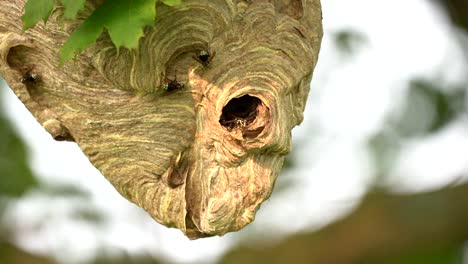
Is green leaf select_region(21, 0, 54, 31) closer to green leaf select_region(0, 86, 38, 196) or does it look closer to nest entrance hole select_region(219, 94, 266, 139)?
nest entrance hole select_region(219, 94, 266, 139)

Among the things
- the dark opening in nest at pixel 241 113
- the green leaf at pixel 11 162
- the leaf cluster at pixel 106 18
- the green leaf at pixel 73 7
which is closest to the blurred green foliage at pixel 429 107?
the green leaf at pixel 11 162

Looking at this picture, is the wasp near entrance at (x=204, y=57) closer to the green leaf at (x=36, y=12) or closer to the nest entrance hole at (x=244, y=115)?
the nest entrance hole at (x=244, y=115)

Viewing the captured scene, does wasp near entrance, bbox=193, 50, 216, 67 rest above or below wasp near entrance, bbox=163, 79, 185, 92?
above

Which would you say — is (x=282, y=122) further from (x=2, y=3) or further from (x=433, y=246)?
(x=433, y=246)

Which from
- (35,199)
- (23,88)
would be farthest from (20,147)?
(23,88)

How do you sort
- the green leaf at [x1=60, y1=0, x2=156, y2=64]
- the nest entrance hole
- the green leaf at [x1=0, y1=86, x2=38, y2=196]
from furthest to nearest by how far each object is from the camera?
1. the green leaf at [x1=0, y1=86, x2=38, y2=196]
2. the nest entrance hole
3. the green leaf at [x1=60, y1=0, x2=156, y2=64]

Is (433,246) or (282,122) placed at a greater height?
(282,122)

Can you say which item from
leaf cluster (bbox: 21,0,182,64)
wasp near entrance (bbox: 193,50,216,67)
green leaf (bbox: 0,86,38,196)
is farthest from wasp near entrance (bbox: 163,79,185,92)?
green leaf (bbox: 0,86,38,196)

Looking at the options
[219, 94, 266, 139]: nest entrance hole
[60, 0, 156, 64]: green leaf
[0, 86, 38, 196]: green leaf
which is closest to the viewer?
[60, 0, 156, 64]: green leaf
